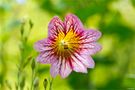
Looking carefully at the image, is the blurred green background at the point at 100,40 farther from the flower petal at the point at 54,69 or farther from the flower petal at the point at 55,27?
the flower petal at the point at 54,69

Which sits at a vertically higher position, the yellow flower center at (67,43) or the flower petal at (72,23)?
the flower petal at (72,23)

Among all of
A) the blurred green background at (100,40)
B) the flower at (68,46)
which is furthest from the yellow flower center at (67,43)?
the blurred green background at (100,40)

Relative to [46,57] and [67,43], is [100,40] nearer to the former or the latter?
[67,43]

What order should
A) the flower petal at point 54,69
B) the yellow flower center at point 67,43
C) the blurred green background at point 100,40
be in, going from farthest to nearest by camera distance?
the blurred green background at point 100,40 → the yellow flower center at point 67,43 → the flower petal at point 54,69

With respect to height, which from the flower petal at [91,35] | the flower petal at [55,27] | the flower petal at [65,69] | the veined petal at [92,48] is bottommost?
the flower petal at [65,69]

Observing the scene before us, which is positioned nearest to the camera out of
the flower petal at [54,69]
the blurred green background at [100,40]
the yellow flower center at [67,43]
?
the flower petal at [54,69]

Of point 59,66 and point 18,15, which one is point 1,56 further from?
point 59,66

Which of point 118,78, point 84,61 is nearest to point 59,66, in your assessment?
point 84,61
